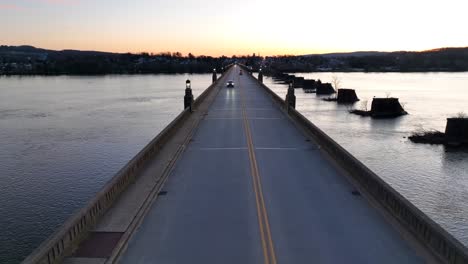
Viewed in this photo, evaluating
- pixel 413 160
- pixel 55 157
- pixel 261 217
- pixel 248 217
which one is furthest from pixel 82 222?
pixel 413 160

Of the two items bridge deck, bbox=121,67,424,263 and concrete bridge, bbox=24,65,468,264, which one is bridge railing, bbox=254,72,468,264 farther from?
bridge deck, bbox=121,67,424,263

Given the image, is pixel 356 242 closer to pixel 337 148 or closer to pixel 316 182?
pixel 316 182

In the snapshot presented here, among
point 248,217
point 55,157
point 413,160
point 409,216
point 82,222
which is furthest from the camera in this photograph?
point 55,157

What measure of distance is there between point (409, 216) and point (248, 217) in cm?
539

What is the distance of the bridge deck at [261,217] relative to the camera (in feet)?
39.9

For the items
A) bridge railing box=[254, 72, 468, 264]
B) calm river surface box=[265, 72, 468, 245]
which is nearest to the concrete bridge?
bridge railing box=[254, 72, 468, 264]

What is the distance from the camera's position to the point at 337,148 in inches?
912

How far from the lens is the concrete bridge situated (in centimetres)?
1196

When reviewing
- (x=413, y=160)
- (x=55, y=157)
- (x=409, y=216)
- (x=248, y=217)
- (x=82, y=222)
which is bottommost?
(x=55, y=157)

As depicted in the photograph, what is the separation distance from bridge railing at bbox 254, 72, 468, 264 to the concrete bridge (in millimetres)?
33

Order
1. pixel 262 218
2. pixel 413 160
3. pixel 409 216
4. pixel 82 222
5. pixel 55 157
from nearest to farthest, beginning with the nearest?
1. pixel 82 222
2. pixel 409 216
3. pixel 262 218
4. pixel 413 160
5. pixel 55 157

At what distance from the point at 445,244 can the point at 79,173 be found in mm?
27244

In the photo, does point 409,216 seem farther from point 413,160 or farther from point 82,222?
point 413,160

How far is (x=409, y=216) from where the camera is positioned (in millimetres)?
13750
